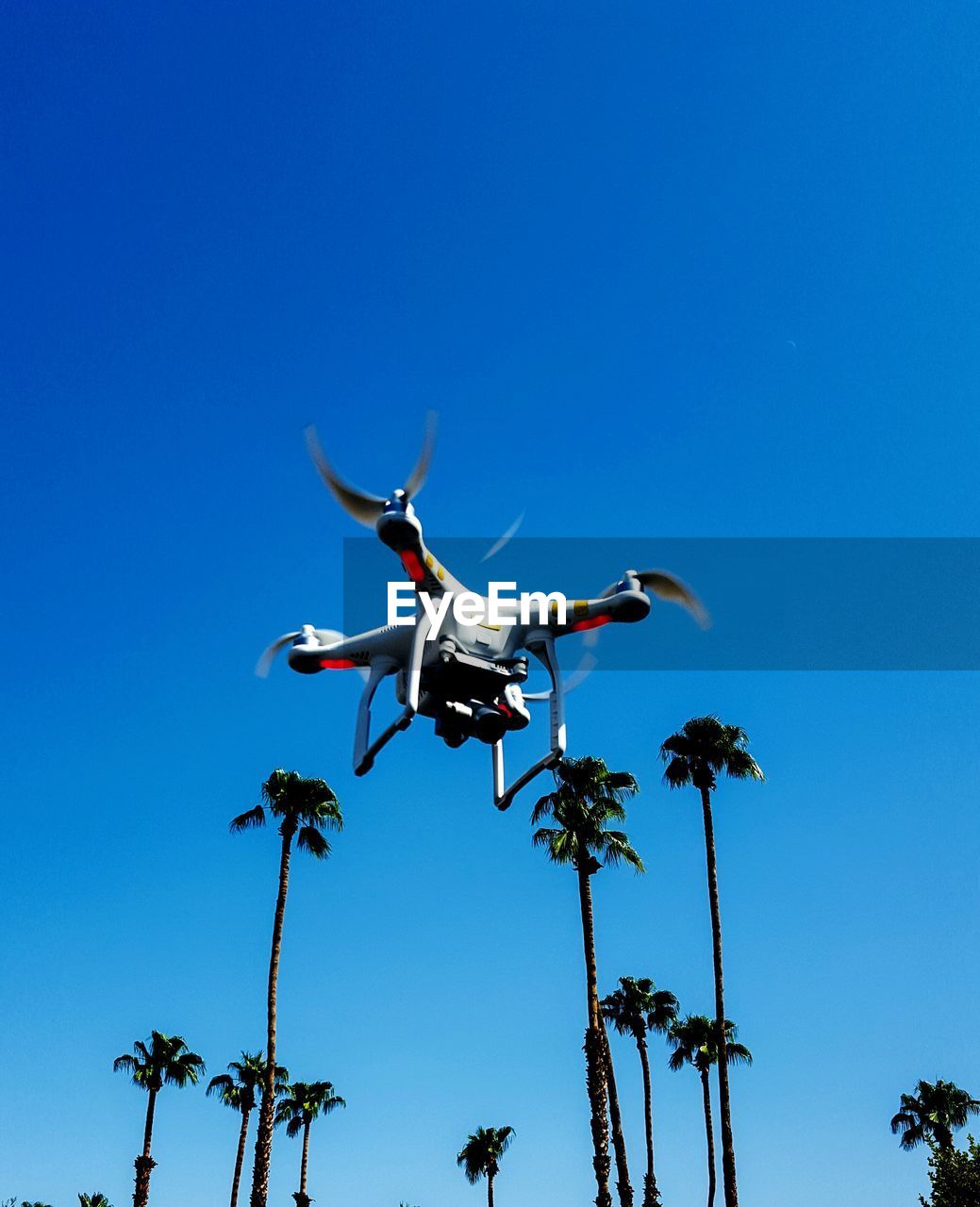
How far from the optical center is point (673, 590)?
1588 centimetres

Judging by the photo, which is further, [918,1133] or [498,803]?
[918,1133]

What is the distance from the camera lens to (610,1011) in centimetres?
5109

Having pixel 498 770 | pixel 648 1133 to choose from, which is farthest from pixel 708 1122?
pixel 498 770

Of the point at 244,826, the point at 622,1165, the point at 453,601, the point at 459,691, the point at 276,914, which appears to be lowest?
the point at 622,1165

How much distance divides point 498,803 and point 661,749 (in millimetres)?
24740

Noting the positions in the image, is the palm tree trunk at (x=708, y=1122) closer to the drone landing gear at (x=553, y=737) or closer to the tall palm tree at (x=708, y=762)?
the tall palm tree at (x=708, y=762)

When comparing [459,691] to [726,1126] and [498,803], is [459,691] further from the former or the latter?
[726,1126]

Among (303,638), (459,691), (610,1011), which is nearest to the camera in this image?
(459,691)

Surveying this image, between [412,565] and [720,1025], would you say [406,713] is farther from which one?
[720,1025]

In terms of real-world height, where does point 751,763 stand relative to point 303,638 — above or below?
above

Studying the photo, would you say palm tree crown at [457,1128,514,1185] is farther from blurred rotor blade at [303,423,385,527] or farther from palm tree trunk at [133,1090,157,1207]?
blurred rotor blade at [303,423,385,527]

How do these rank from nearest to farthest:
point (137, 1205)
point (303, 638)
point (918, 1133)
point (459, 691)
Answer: point (459, 691) → point (303, 638) → point (137, 1205) → point (918, 1133)

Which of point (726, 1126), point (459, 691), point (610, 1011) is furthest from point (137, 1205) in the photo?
point (459, 691)

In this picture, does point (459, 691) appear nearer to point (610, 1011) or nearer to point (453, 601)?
point (453, 601)
